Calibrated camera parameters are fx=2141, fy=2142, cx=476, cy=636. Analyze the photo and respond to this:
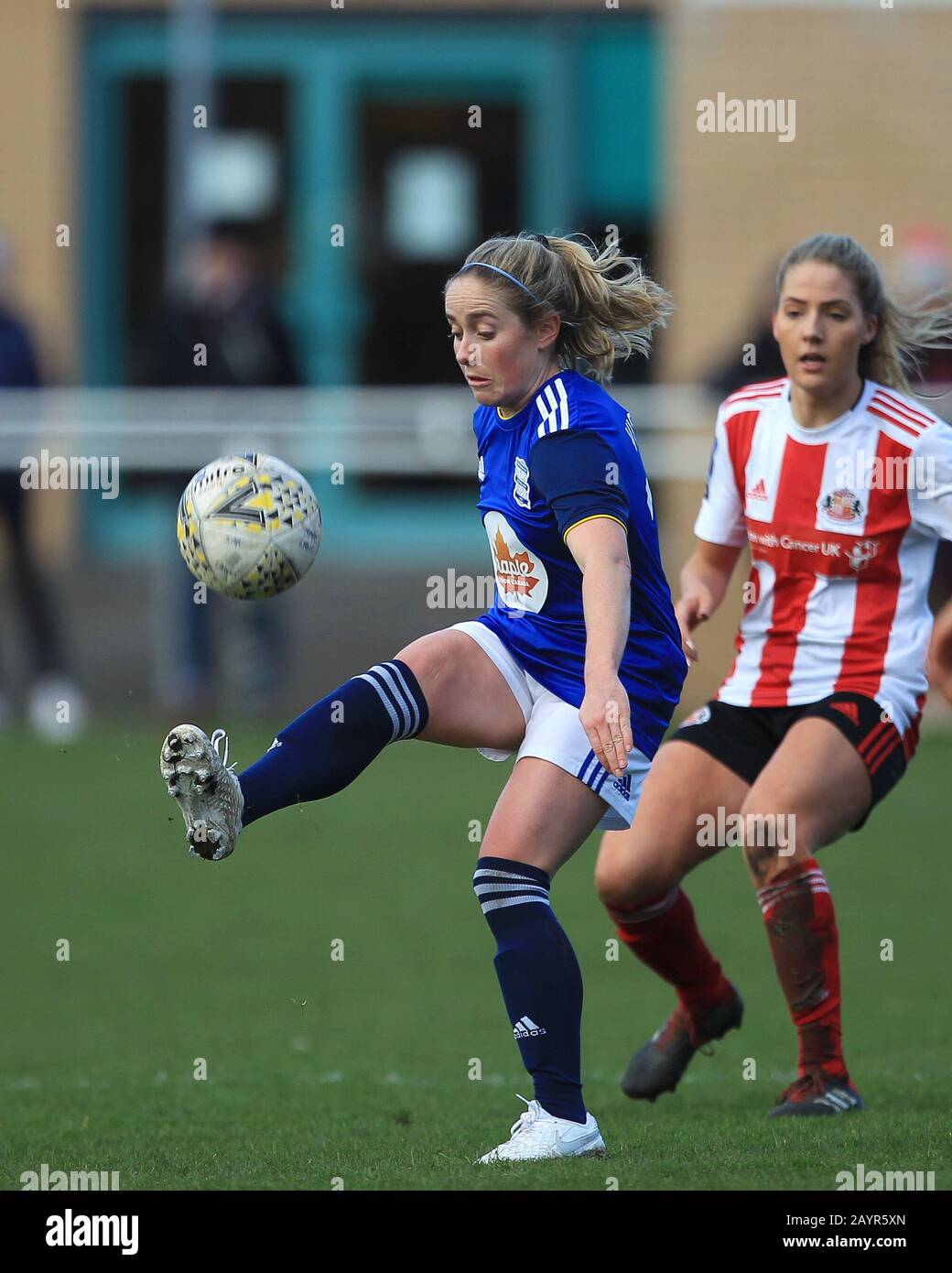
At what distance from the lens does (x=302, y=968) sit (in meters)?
7.32

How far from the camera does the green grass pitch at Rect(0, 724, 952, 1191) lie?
4.63 m

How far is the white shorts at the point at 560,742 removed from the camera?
4.54m

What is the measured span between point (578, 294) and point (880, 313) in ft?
2.88

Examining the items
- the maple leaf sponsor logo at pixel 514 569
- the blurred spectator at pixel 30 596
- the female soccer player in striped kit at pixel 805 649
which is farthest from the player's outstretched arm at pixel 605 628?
Result: the blurred spectator at pixel 30 596

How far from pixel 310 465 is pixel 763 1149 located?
8408 mm

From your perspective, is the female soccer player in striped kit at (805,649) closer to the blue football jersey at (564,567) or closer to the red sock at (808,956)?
the red sock at (808,956)

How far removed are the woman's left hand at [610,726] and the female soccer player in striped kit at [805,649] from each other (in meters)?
0.84

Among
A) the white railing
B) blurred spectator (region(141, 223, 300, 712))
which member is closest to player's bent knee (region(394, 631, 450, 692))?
blurred spectator (region(141, 223, 300, 712))

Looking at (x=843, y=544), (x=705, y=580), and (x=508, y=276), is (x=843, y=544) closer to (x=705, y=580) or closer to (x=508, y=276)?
(x=705, y=580)

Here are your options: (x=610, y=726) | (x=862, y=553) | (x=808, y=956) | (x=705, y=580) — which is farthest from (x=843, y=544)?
(x=610, y=726)

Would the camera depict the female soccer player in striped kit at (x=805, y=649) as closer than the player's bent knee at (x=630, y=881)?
Yes

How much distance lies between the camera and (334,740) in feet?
15.1

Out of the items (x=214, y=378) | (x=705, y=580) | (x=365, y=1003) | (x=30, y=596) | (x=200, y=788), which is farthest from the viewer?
(x=214, y=378)

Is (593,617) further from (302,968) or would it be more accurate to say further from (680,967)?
(302,968)
